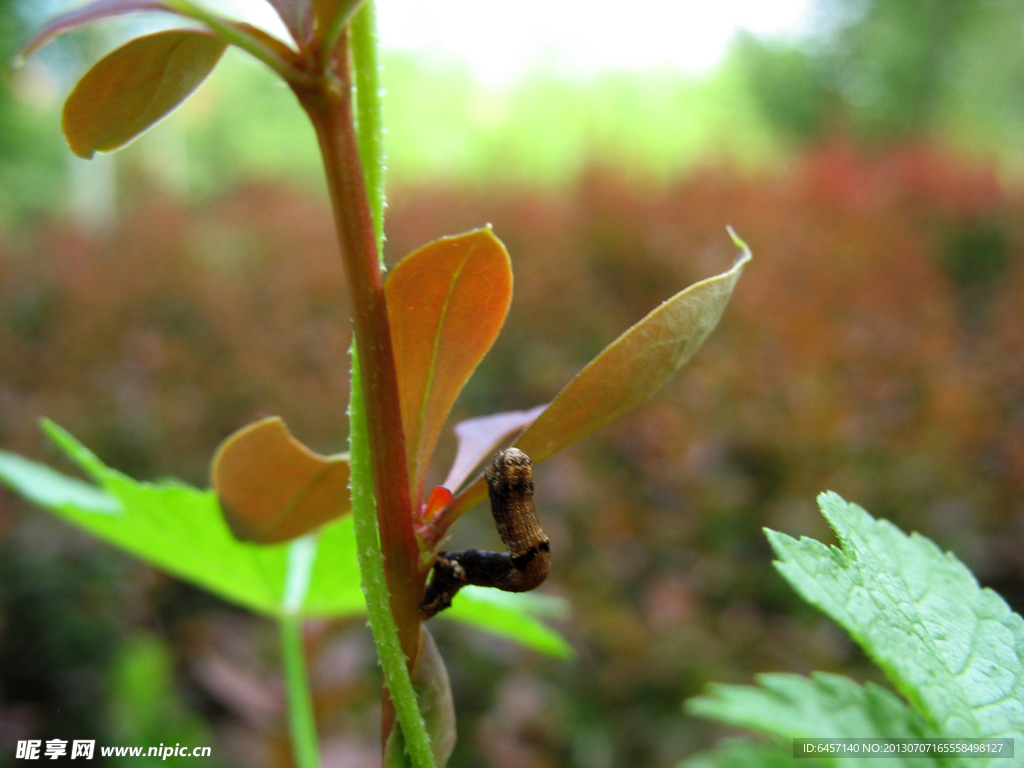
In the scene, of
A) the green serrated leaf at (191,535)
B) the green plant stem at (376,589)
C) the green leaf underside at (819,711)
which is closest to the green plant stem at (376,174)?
the green plant stem at (376,589)

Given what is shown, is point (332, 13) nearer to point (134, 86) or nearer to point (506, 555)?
point (134, 86)

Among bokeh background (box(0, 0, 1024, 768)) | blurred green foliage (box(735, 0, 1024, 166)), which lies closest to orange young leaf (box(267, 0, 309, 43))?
bokeh background (box(0, 0, 1024, 768))

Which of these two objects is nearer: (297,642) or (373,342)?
(373,342)

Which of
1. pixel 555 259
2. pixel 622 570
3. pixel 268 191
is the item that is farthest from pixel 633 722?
pixel 268 191

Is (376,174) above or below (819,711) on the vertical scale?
above

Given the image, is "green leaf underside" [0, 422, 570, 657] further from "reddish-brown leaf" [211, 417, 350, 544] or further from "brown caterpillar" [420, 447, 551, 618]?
"brown caterpillar" [420, 447, 551, 618]

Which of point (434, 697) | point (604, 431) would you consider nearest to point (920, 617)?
point (434, 697)

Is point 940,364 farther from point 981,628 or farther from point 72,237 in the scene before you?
point 72,237

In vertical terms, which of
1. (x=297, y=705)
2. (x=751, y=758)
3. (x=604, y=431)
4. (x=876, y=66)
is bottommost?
(x=751, y=758)
